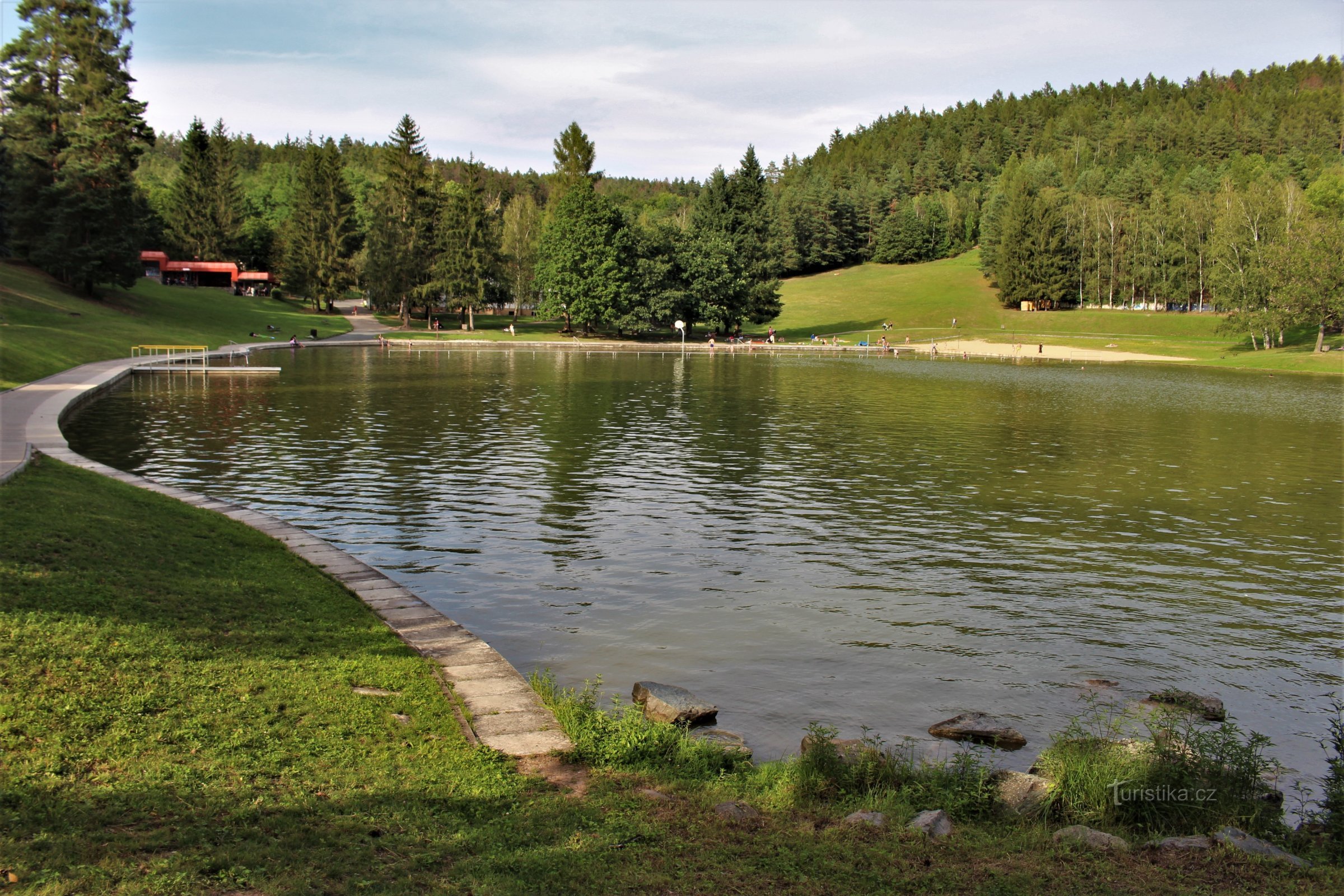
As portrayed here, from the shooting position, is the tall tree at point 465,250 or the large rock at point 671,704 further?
the tall tree at point 465,250

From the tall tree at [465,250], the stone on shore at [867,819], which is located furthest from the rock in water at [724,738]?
the tall tree at [465,250]

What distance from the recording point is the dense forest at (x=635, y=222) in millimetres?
65125

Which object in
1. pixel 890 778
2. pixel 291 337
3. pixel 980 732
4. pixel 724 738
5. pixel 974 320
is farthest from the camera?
pixel 974 320

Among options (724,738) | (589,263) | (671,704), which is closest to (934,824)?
(724,738)

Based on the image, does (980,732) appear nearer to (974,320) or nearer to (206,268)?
(206,268)

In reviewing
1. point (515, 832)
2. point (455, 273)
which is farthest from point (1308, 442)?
point (455, 273)

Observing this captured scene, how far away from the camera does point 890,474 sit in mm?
24297

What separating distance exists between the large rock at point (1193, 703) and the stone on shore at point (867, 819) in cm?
483

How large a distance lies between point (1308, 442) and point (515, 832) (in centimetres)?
3342

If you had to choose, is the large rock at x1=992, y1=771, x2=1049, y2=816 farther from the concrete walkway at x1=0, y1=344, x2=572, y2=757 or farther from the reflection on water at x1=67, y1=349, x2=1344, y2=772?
the concrete walkway at x1=0, y1=344, x2=572, y2=757

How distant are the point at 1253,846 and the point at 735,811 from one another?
11.8 ft

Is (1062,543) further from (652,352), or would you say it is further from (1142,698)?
(652,352)

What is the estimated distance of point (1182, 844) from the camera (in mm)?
6602

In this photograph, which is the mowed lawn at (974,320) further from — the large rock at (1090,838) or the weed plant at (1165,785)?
the large rock at (1090,838)
